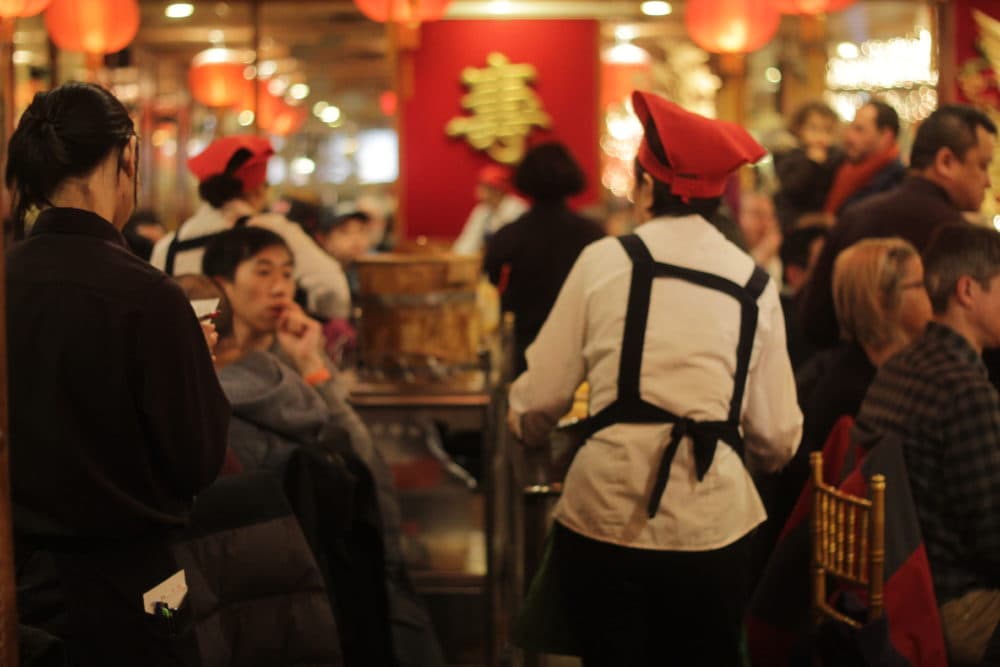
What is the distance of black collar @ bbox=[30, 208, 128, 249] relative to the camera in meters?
2.16

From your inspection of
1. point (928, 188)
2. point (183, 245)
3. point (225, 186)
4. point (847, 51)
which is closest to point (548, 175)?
point (225, 186)

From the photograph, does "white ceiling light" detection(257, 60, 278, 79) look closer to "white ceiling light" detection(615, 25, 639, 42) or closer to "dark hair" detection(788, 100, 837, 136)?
"white ceiling light" detection(615, 25, 639, 42)

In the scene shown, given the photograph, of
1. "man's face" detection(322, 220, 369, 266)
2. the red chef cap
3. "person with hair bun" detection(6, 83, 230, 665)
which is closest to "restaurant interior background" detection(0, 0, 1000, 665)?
the red chef cap

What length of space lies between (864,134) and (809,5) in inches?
108

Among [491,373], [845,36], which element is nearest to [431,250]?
[491,373]

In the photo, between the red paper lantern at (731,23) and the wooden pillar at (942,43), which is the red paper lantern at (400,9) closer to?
the red paper lantern at (731,23)

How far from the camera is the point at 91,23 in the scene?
25.6ft

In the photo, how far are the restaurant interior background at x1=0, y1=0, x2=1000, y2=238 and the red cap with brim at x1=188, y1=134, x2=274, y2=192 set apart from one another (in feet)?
12.0

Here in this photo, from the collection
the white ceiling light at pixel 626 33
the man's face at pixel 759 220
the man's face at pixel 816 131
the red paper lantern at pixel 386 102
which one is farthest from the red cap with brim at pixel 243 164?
the red paper lantern at pixel 386 102

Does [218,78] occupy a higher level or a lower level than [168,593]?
higher

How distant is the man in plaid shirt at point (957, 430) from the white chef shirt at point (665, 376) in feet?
1.28

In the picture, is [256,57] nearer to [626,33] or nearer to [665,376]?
[626,33]

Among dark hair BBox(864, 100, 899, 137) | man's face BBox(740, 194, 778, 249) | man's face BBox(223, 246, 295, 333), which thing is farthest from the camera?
man's face BBox(740, 194, 778, 249)

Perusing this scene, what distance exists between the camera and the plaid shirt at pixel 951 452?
3000 mm
